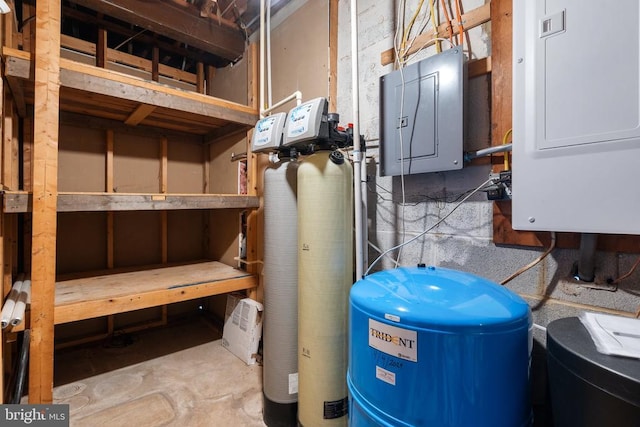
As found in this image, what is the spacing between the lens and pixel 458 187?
4.01ft

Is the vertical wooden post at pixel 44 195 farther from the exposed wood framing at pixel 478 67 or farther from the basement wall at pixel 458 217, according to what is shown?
the exposed wood framing at pixel 478 67

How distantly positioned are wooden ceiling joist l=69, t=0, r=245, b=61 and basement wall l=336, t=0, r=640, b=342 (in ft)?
4.13

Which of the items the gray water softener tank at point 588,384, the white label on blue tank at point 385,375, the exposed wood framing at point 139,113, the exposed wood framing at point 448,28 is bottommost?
the white label on blue tank at point 385,375

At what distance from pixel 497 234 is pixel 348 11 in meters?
1.46

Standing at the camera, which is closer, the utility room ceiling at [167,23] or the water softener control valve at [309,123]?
the water softener control valve at [309,123]

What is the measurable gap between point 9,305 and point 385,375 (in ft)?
5.74

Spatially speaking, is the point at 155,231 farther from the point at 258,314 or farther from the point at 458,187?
the point at 458,187

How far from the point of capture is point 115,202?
1565mm

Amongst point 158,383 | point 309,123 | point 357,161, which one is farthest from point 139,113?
point 158,383

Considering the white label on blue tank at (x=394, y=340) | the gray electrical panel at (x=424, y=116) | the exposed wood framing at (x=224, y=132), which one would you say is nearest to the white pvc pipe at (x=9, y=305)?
the white label on blue tank at (x=394, y=340)

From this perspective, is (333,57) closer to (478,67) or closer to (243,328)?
(478,67)

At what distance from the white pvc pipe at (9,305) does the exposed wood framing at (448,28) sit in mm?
2095

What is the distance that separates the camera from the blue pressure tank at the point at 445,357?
67 centimetres

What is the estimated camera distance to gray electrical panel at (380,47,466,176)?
3.65 feet
